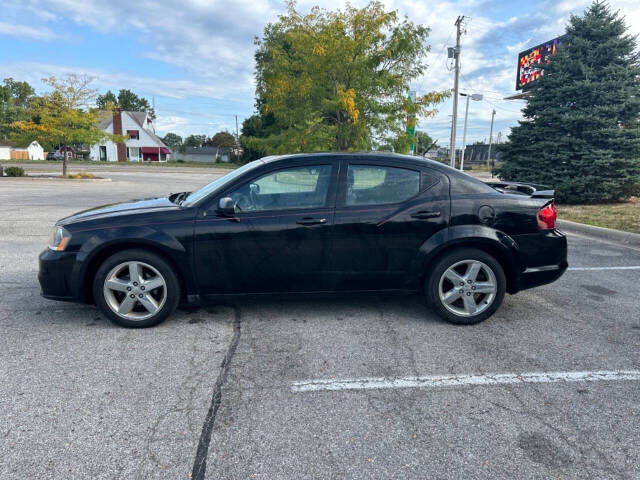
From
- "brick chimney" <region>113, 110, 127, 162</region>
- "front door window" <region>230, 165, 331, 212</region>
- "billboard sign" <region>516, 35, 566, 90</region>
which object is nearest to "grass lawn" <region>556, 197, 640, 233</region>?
"front door window" <region>230, 165, 331, 212</region>

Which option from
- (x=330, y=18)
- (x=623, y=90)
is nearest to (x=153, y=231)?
(x=330, y=18)

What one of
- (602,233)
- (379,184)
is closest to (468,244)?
(379,184)

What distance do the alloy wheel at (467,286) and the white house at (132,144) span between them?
2710 inches

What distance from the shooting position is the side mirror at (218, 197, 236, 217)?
3811 mm

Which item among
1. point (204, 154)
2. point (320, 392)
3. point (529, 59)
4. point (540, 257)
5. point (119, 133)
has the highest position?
point (529, 59)

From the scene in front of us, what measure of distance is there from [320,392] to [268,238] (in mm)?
1498

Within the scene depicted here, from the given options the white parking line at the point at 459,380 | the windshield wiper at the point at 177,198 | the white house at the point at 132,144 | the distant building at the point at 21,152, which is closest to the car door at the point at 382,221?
the white parking line at the point at 459,380

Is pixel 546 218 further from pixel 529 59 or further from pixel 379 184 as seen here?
pixel 529 59

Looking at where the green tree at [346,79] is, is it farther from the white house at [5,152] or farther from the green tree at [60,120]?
the white house at [5,152]

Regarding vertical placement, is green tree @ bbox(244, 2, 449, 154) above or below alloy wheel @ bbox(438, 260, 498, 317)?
above

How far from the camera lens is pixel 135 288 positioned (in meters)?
3.87

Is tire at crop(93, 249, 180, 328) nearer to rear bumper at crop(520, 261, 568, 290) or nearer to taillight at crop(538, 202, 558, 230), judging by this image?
rear bumper at crop(520, 261, 568, 290)

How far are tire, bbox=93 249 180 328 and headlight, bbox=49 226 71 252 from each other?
0.39 m

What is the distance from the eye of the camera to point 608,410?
2.74 m
